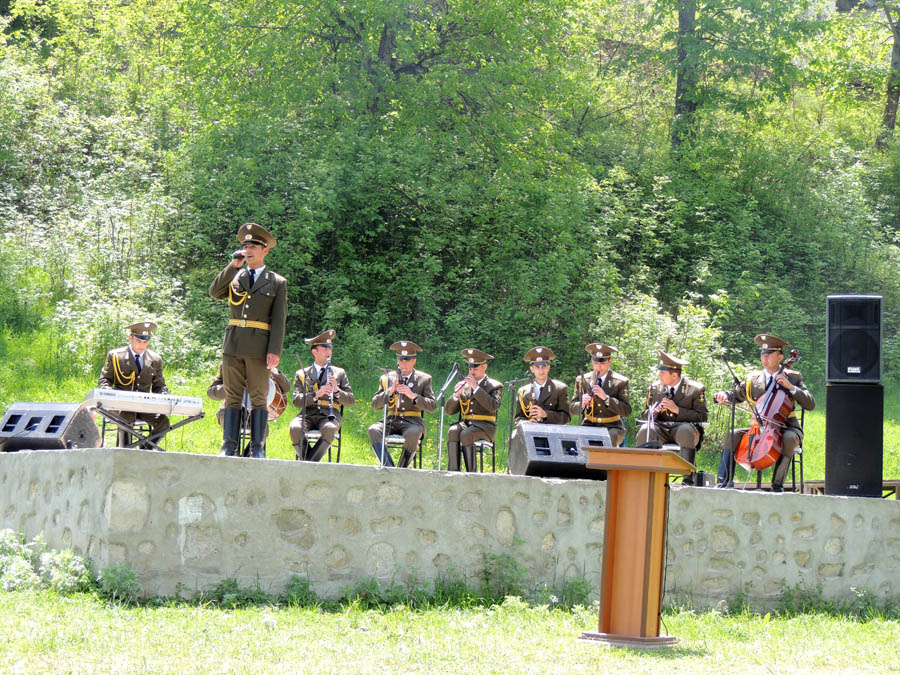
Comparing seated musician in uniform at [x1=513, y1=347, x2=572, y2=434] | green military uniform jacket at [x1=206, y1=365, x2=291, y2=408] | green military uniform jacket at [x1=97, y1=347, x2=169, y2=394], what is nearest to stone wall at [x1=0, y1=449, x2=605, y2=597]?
green military uniform jacket at [x1=206, y1=365, x2=291, y2=408]

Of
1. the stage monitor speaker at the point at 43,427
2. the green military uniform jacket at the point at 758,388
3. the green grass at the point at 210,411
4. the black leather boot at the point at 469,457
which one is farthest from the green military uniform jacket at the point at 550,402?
the stage monitor speaker at the point at 43,427

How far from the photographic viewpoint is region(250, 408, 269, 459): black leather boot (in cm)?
767

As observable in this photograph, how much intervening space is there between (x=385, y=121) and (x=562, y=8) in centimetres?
378

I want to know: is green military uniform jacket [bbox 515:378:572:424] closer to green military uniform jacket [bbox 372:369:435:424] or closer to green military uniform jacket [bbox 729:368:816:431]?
green military uniform jacket [bbox 372:369:435:424]

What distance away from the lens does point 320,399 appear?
9.98m

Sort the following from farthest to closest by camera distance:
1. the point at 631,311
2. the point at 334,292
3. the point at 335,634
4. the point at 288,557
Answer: the point at 334,292 < the point at 631,311 < the point at 288,557 < the point at 335,634

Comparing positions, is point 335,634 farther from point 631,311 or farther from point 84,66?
point 84,66

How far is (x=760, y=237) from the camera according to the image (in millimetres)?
21625

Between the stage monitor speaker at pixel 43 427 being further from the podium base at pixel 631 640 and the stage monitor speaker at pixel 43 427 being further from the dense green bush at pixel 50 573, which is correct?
the podium base at pixel 631 640

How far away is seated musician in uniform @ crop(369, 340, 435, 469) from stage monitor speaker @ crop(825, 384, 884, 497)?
341 cm

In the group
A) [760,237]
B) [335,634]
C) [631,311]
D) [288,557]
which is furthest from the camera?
[760,237]

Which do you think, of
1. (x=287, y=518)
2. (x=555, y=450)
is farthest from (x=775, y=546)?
(x=287, y=518)

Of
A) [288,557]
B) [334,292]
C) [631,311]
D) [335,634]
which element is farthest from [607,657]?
[334,292]

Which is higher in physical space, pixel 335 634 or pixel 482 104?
pixel 482 104
